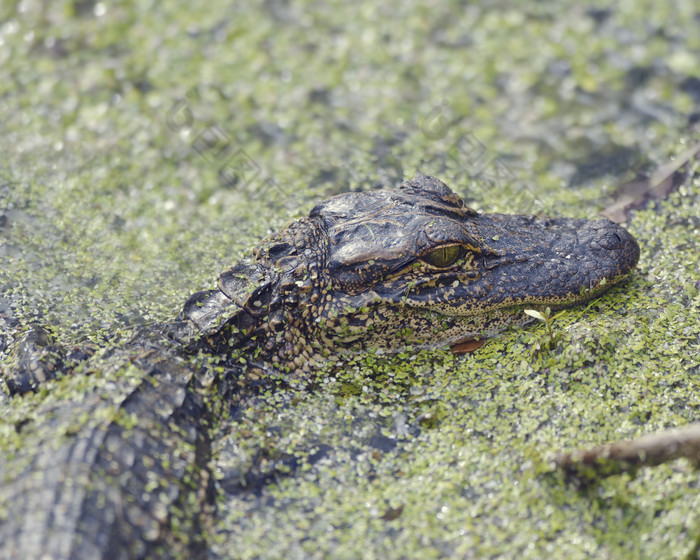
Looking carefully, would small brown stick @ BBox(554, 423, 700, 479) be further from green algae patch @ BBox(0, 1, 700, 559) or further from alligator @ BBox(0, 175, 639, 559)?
alligator @ BBox(0, 175, 639, 559)

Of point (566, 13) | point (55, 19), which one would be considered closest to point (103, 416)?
point (55, 19)

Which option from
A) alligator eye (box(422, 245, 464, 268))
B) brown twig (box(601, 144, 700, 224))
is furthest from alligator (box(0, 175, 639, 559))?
brown twig (box(601, 144, 700, 224))

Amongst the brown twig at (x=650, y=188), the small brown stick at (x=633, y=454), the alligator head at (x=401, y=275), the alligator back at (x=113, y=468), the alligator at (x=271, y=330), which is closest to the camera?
the alligator back at (x=113, y=468)

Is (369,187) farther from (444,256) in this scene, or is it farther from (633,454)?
(633,454)

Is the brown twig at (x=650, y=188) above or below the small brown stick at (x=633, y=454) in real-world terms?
below

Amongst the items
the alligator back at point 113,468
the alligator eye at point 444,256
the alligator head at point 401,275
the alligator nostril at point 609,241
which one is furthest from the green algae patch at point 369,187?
the alligator eye at point 444,256

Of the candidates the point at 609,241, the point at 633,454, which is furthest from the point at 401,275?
the point at 633,454

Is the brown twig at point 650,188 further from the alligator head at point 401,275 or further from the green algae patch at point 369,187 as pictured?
the alligator head at point 401,275

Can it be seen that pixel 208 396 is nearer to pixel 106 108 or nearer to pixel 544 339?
pixel 544 339
